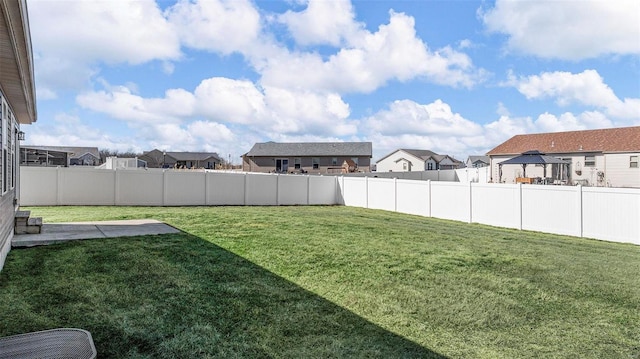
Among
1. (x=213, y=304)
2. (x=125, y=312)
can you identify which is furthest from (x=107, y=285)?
(x=213, y=304)

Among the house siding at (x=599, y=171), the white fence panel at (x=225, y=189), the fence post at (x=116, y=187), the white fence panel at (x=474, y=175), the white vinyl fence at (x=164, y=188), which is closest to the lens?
the white vinyl fence at (x=164, y=188)

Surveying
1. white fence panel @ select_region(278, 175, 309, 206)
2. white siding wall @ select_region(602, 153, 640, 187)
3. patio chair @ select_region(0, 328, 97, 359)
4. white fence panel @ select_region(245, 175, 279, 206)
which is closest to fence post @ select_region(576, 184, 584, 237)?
white fence panel @ select_region(278, 175, 309, 206)

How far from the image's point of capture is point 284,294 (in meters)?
5.39

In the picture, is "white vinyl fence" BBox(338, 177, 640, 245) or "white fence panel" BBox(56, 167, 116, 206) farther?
"white fence panel" BBox(56, 167, 116, 206)

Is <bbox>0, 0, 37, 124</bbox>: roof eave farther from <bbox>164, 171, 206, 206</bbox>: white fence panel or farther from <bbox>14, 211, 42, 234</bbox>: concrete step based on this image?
<bbox>164, 171, 206, 206</bbox>: white fence panel

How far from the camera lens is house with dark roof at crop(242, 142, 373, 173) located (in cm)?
4909

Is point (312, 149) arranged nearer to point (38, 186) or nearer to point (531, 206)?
point (38, 186)

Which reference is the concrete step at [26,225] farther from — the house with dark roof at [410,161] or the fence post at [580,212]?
the house with dark roof at [410,161]

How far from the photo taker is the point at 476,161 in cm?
7556

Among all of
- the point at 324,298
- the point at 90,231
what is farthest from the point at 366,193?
the point at 324,298

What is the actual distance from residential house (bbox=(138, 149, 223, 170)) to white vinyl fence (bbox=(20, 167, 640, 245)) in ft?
168

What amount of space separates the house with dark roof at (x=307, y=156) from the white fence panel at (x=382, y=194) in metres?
30.5

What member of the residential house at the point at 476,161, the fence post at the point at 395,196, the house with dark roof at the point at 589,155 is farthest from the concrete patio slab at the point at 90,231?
the residential house at the point at 476,161

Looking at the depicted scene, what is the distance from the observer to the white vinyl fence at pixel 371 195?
1057 cm
